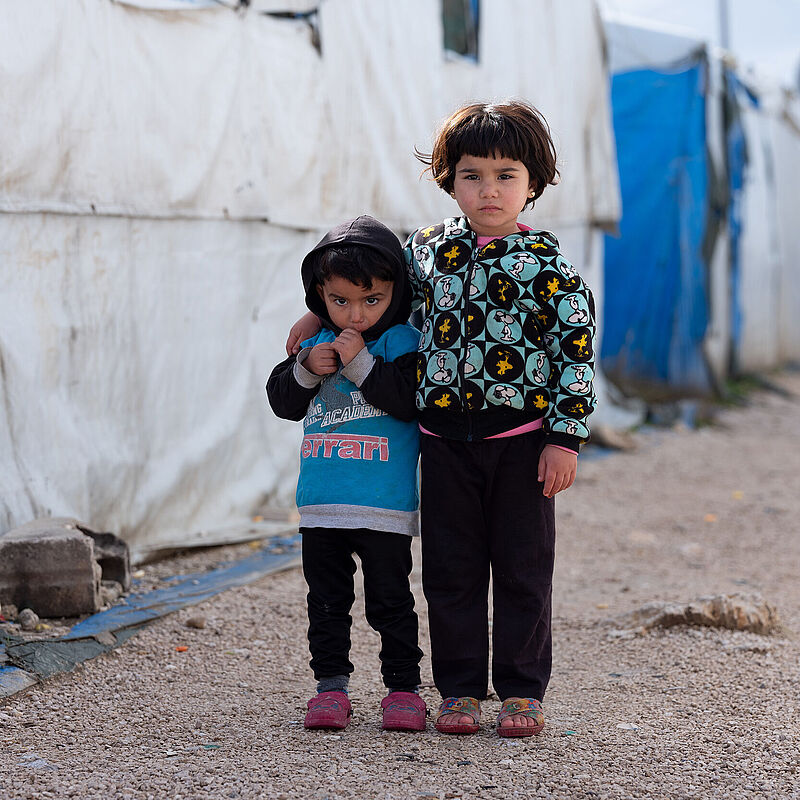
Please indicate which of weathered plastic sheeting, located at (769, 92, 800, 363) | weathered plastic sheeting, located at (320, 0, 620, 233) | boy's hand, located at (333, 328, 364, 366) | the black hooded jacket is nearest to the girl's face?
the black hooded jacket

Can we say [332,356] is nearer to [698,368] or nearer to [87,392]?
[87,392]

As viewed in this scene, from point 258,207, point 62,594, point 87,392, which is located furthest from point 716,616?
point 258,207

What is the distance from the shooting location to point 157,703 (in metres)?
2.69

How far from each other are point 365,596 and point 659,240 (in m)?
7.25

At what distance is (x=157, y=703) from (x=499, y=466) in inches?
44.3

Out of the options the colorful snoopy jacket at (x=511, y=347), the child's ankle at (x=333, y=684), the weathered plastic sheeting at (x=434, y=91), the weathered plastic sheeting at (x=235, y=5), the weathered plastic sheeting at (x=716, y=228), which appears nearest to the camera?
the colorful snoopy jacket at (x=511, y=347)

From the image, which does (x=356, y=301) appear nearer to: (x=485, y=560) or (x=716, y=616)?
(x=485, y=560)

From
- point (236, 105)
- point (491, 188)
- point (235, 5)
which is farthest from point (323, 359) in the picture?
point (235, 5)

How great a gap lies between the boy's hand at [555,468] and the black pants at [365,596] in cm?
36

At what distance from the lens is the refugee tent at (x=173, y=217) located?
360 cm

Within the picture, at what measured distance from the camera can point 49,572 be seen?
10.5ft

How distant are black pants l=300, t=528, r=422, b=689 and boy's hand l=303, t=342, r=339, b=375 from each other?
37 cm

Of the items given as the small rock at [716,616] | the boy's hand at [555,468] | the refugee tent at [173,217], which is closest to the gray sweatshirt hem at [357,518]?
the boy's hand at [555,468]

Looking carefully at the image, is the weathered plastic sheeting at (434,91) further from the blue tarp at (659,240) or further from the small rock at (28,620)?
the small rock at (28,620)
